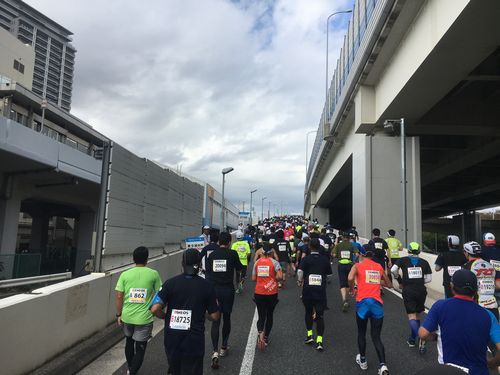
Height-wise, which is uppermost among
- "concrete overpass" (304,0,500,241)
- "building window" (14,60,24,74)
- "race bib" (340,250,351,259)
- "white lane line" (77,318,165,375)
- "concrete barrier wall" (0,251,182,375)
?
"building window" (14,60,24,74)

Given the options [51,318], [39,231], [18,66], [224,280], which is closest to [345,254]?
[224,280]

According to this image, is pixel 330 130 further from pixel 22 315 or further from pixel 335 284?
pixel 22 315

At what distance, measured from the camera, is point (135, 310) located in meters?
4.83

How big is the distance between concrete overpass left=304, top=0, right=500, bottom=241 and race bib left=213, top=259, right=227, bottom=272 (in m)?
8.38

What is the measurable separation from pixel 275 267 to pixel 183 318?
9.74 feet

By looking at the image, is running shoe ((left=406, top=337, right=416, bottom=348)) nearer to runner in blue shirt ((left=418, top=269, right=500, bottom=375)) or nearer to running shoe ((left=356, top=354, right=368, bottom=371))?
running shoe ((left=356, top=354, right=368, bottom=371))

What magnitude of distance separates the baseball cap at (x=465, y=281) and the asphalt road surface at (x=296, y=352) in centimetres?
268

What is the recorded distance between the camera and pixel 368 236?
20.3 m

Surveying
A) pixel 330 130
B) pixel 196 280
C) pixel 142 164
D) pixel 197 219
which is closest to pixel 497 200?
pixel 330 130

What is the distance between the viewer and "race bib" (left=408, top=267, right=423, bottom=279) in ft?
21.7

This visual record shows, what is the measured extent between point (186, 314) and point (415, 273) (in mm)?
4348

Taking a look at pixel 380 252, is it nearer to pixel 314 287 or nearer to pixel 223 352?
pixel 314 287

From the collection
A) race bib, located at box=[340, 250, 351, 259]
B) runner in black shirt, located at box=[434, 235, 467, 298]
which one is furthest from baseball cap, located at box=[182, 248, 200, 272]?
race bib, located at box=[340, 250, 351, 259]

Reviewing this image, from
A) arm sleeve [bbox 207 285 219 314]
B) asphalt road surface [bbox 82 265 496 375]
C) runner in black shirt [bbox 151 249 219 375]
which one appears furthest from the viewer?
asphalt road surface [bbox 82 265 496 375]
